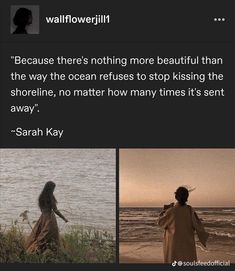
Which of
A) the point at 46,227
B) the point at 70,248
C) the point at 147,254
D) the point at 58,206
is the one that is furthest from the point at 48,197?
the point at 147,254

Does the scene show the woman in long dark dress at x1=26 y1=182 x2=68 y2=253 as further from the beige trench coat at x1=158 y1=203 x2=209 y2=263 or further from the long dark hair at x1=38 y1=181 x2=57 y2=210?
the beige trench coat at x1=158 y1=203 x2=209 y2=263

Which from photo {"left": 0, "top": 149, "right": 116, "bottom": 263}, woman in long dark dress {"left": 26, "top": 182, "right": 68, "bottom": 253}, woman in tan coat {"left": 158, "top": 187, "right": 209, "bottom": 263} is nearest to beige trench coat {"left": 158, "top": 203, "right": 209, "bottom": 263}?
woman in tan coat {"left": 158, "top": 187, "right": 209, "bottom": 263}

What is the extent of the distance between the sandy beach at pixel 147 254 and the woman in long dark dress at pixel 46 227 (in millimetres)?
619

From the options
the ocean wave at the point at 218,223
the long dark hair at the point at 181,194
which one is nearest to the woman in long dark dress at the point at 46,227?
the long dark hair at the point at 181,194

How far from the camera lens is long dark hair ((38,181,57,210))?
384cm

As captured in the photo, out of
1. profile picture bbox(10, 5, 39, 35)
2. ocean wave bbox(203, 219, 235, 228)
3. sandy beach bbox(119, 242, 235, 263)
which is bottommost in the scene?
sandy beach bbox(119, 242, 235, 263)

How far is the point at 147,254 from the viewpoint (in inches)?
146

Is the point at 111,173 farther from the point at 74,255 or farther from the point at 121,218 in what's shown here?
the point at 74,255

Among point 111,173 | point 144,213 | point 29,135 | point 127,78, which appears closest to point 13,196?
point 29,135

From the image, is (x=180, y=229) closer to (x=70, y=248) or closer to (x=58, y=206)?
(x=70, y=248)

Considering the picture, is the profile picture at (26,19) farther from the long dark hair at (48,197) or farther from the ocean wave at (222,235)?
the ocean wave at (222,235)

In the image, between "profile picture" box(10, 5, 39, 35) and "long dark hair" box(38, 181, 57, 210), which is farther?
"long dark hair" box(38, 181, 57, 210)

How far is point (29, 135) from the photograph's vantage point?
374 centimetres

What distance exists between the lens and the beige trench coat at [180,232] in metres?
3.69
